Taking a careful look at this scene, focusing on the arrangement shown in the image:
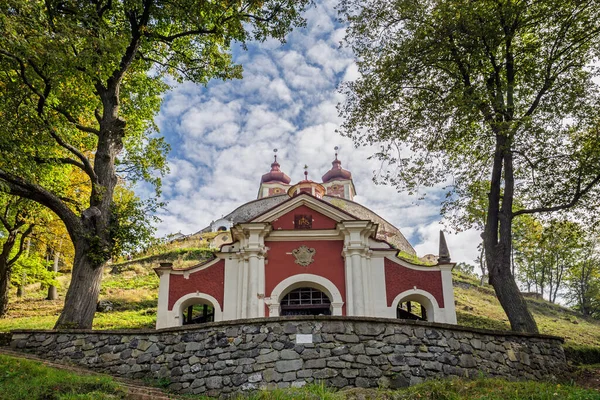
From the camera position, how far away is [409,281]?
1748 cm

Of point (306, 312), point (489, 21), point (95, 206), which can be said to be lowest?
point (306, 312)

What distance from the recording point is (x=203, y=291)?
58.2ft

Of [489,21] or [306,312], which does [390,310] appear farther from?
[489,21]

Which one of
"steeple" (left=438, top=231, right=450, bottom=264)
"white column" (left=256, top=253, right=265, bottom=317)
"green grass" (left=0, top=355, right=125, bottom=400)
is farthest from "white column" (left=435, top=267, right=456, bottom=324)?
"green grass" (left=0, top=355, right=125, bottom=400)

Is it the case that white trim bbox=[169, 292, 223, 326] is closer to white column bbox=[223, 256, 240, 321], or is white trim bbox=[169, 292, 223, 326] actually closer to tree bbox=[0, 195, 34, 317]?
white column bbox=[223, 256, 240, 321]

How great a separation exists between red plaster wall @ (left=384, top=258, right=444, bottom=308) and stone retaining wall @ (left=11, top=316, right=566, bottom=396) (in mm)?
7740

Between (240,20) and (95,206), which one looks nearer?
(95,206)

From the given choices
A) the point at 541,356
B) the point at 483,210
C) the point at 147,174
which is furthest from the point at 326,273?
the point at 541,356

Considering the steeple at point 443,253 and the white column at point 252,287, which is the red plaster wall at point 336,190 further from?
the white column at point 252,287

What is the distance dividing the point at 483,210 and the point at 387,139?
452 cm

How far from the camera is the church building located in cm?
1703

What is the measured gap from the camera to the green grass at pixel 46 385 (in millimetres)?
6266

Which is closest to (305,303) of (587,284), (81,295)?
(81,295)

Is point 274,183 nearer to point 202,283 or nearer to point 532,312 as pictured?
point 532,312
